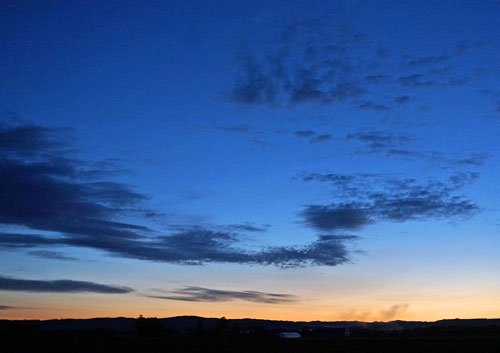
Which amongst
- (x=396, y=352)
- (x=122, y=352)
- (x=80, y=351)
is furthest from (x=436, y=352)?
(x=80, y=351)

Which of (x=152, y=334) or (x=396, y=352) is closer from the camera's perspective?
(x=396, y=352)

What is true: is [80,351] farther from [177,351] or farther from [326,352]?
[326,352]

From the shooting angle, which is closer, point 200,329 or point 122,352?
point 122,352

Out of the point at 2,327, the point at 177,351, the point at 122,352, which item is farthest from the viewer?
the point at 2,327

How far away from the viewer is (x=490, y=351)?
153 feet

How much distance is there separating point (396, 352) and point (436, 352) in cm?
343

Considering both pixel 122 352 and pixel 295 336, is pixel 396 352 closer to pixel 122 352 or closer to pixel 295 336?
pixel 122 352

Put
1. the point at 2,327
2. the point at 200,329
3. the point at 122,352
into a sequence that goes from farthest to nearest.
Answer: the point at 200,329
the point at 2,327
the point at 122,352

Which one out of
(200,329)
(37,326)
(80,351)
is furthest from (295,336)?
(80,351)

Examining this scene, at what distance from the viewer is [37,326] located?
291 feet

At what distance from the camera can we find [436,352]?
1892 inches

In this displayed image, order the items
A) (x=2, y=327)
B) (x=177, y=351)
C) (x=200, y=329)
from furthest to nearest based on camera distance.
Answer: (x=200, y=329) → (x=2, y=327) → (x=177, y=351)

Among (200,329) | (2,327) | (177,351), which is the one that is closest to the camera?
(177,351)

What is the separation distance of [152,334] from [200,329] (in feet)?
32.4
